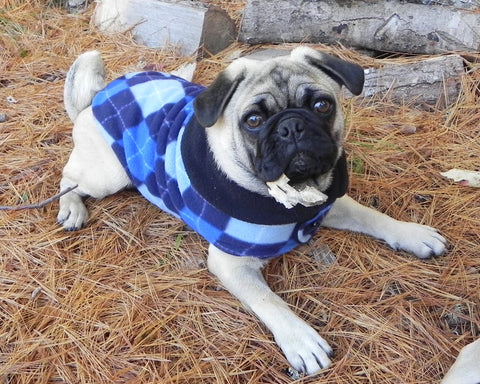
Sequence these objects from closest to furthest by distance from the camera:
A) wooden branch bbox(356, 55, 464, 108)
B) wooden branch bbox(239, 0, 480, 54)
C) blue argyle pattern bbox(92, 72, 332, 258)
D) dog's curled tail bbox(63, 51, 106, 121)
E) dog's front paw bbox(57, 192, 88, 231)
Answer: blue argyle pattern bbox(92, 72, 332, 258) < dog's front paw bbox(57, 192, 88, 231) < dog's curled tail bbox(63, 51, 106, 121) < wooden branch bbox(356, 55, 464, 108) < wooden branch bbox(239, 0, 480, 54)

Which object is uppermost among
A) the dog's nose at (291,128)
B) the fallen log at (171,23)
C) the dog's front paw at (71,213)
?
the dog's nose at (291,128)

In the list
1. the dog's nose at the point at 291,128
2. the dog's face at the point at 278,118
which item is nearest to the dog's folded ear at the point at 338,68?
the dog's face at the point at 278,118

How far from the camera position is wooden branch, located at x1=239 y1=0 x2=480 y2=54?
3.59m

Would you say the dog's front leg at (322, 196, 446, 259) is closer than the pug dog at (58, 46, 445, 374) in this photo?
No

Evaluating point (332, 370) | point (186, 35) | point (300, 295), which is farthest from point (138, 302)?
point (186, 35)

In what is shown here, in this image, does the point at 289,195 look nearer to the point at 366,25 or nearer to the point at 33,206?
the point at 33,206

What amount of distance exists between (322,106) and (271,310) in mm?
831

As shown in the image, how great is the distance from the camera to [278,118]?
2123mm

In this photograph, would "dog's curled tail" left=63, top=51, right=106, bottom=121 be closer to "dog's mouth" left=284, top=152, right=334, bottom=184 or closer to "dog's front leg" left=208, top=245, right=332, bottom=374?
"dog's front leg" left=208, top=245, right=332, bottom=374

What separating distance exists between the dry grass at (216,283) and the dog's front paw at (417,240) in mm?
51

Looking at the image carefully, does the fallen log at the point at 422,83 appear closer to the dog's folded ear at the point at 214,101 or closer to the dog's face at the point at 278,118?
the dog's face at the point at 278,118

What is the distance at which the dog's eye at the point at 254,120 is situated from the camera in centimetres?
217

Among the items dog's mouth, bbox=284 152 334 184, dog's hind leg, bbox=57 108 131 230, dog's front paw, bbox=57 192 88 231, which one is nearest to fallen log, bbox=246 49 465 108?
dog's mouth, bbox=284 152 334 184

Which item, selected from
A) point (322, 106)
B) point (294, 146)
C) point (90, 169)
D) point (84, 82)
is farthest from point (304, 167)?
point (84, 82)
